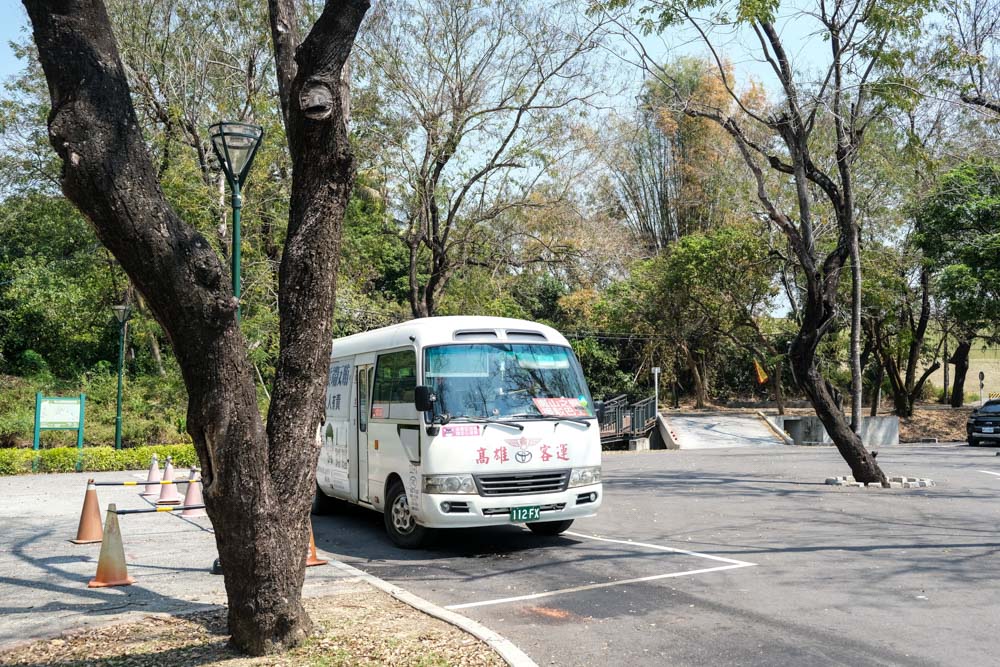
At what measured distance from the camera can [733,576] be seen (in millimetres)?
8531

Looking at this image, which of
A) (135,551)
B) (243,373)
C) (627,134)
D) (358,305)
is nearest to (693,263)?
(627,134)

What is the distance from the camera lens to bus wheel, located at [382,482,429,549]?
34.3ft

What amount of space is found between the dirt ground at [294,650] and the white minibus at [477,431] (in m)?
2.84

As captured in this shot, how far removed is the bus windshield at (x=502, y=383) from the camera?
10.2 meters

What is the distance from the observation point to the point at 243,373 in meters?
5.70

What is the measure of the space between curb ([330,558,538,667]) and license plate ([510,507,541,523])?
1.77 meters

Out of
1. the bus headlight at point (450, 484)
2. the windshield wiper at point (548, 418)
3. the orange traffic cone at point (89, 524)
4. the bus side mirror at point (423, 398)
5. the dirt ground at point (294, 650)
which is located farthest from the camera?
the orange traffic cone at point (89, 524)

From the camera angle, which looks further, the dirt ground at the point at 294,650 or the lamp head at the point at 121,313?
the lamp head at the point at 121,313

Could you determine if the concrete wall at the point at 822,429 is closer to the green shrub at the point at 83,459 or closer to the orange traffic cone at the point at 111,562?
the green shrub at the point at 83,459

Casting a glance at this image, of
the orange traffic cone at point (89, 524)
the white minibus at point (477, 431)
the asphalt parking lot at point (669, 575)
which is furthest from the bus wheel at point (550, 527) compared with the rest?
the orange traffic cone at point (89, 524)

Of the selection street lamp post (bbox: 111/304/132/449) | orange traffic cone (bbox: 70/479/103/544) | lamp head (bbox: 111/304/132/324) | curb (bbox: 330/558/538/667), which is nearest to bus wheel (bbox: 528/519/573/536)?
curb (bbox: 330/558/538/667)

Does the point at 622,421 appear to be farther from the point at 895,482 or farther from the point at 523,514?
the point at 523,514

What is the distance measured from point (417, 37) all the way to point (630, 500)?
12.7 m

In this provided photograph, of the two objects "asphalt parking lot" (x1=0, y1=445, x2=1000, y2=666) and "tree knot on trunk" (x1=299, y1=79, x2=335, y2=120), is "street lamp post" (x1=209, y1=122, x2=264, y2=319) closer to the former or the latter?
"asphalt parking lot" (x1=0, y1=445, x2=1000, y2=666)
